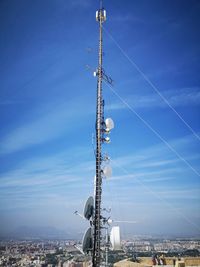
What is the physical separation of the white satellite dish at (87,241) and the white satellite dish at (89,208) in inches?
11.9

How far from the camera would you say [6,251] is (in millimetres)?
A: 25500

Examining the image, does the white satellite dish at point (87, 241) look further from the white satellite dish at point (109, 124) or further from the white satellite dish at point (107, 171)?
the white satellite dish at point (109, 124)

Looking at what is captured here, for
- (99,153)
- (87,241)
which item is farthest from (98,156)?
(87,241)

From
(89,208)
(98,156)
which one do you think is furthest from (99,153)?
(89,208)

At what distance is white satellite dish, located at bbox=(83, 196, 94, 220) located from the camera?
291 inches

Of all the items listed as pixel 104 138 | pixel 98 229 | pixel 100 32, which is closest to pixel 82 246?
pixel 98 229

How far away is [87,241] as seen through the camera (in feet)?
23.7

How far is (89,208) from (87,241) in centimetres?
75

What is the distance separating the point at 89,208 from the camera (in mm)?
7430

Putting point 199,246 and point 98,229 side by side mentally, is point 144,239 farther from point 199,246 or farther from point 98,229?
point 98,229

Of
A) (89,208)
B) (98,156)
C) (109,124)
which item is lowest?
(89,208)

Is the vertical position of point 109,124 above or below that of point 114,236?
above

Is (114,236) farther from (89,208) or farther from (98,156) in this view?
(98,156)

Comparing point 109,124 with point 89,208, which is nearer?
point 89,208
